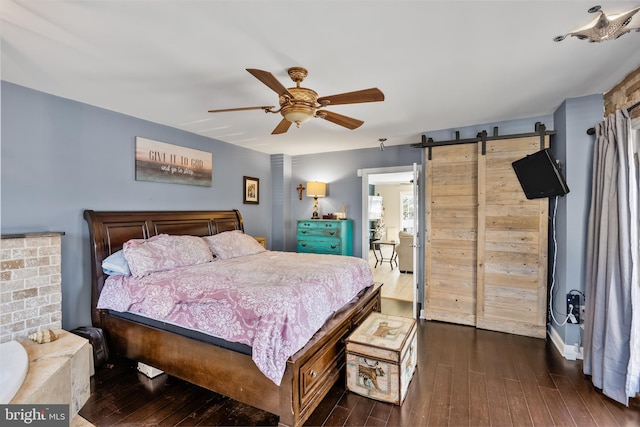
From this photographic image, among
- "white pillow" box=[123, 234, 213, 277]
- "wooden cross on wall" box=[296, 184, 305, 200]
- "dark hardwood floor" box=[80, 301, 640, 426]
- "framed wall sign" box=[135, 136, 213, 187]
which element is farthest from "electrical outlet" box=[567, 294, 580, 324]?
"framed wall sign" box=[135, 136, 213, 187]

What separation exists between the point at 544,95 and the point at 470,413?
282 centimetres

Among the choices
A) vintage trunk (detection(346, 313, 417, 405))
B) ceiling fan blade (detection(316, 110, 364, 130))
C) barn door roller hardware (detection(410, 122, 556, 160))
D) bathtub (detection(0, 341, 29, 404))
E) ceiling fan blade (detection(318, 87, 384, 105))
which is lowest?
vintage trunk (detection(346, 313, 417, 405))

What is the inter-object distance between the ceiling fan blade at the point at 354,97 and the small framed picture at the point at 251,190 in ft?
9.95

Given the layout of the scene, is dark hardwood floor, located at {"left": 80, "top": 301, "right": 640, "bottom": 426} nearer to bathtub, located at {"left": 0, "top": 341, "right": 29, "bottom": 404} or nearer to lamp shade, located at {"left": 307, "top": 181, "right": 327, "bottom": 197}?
bathtub, located at {"left": 0, "top": 341, "right": 29, "bottom": 404}

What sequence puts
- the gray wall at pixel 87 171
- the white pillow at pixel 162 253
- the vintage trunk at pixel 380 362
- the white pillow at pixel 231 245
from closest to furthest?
1. the vintage trunk at pixel 380 362
2. the gray wall at pixel 87 171
3. the white pillow at pixel 162 253
4. the white pillow at pixel 231 245

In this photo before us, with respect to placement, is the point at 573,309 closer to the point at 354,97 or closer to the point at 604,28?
the point at 604,28

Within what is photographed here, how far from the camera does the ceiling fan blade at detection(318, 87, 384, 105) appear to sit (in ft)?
6.56

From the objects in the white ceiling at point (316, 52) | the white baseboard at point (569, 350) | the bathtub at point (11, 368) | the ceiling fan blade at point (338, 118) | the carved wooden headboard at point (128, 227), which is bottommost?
the white baseboard at point (569, 350)

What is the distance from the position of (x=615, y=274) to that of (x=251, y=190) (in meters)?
4.48

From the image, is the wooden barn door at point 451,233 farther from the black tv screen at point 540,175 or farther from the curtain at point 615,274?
the curtain at point 615,274

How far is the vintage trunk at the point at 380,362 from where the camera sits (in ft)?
7.07

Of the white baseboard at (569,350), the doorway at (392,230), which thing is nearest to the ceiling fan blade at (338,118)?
the doorway at (392,230)

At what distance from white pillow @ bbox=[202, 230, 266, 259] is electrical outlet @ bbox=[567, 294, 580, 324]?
3.44 metres

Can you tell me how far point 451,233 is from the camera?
12.5 feet
